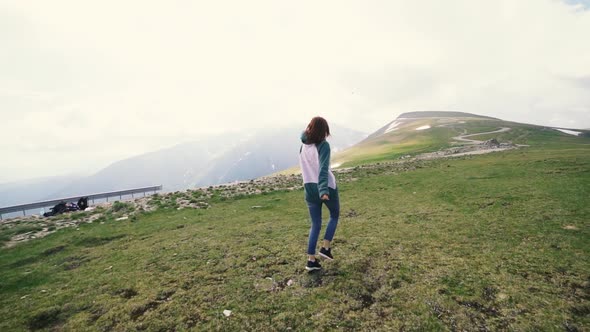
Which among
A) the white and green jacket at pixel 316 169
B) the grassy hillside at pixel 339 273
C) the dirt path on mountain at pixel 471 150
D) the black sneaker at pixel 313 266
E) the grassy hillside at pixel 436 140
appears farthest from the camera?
the grassy hillside at pixel 436 140

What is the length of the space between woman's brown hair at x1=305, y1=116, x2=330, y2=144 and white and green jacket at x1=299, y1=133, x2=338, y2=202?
125mm

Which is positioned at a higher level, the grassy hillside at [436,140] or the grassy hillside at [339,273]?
the grassy hillside at [436,140]

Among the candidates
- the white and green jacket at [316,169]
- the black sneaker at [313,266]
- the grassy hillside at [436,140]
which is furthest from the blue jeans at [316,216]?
the grassy hillside at [436,140]

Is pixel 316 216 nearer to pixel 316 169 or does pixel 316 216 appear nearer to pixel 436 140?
pixel 316 169

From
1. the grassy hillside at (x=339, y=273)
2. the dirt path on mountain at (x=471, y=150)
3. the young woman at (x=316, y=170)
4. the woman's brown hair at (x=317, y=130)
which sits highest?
the woman's brown hair at (x=317, y=130)

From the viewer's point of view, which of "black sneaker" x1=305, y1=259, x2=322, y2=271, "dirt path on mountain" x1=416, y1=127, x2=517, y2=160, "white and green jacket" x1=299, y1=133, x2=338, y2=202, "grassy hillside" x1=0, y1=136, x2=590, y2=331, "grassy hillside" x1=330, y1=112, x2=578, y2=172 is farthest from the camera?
"grassy hillside" x1=330, y1=112, x2=578, y2=172

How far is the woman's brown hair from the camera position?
7.59 metres

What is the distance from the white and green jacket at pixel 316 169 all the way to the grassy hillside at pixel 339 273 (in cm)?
244

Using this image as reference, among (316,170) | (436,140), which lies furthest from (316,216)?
(436,140)

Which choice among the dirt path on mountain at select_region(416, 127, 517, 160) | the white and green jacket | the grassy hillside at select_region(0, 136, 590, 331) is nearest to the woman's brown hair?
the white and green jacket

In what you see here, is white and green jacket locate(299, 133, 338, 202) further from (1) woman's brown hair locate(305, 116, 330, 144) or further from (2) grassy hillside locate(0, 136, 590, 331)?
(2) grassy hillside locate(0, 136, 590, 331)

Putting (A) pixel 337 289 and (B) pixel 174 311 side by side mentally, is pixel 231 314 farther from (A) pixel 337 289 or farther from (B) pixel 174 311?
(A) pixel 337 289

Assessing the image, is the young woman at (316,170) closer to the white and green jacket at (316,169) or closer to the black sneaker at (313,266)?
the white and green jacket at (316,169)

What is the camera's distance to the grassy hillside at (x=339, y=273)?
5770 mm
